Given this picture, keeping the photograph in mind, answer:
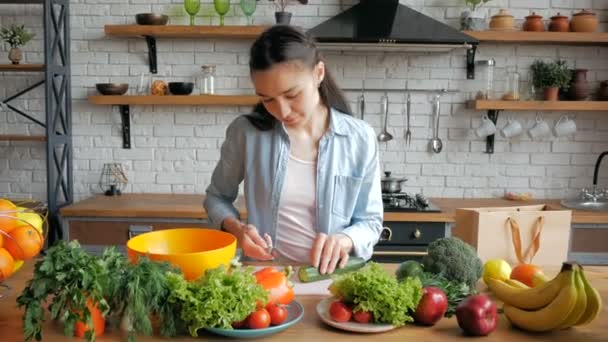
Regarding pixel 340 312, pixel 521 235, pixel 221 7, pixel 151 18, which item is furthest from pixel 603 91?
pixel 340 312

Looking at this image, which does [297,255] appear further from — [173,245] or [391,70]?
[391,70]

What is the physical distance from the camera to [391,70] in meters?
3.64

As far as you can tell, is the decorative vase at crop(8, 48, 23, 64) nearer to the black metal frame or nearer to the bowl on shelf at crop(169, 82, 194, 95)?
the black metal frame

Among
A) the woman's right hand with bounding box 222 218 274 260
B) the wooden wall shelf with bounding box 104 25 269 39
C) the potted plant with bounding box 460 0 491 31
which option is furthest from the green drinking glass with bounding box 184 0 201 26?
the woman's right hand with bounding box 222 218 274 260

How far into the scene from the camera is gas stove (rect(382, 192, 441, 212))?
3.10m

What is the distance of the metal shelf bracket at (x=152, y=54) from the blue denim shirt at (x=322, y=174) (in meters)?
2.00

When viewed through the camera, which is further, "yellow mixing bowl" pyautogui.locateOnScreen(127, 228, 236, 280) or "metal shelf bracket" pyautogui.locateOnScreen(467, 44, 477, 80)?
"metal shelf bracket" pyautogui.locateOnScreen(467, 44, 477, 80)

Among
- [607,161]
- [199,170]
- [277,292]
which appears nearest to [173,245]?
[277,292]

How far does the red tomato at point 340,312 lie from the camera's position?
1.18m

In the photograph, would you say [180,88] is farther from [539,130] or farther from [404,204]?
[539,130]

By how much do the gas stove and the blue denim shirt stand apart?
1324 millimetres

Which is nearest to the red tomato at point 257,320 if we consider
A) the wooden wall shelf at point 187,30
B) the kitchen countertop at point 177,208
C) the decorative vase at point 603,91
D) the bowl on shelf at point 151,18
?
the kitchen countertop at point 177,208

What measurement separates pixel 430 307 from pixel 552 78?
2721 mm

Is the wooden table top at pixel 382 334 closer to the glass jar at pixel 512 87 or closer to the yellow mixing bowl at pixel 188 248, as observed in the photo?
the yellow mixing bowl at pixel 188 248
